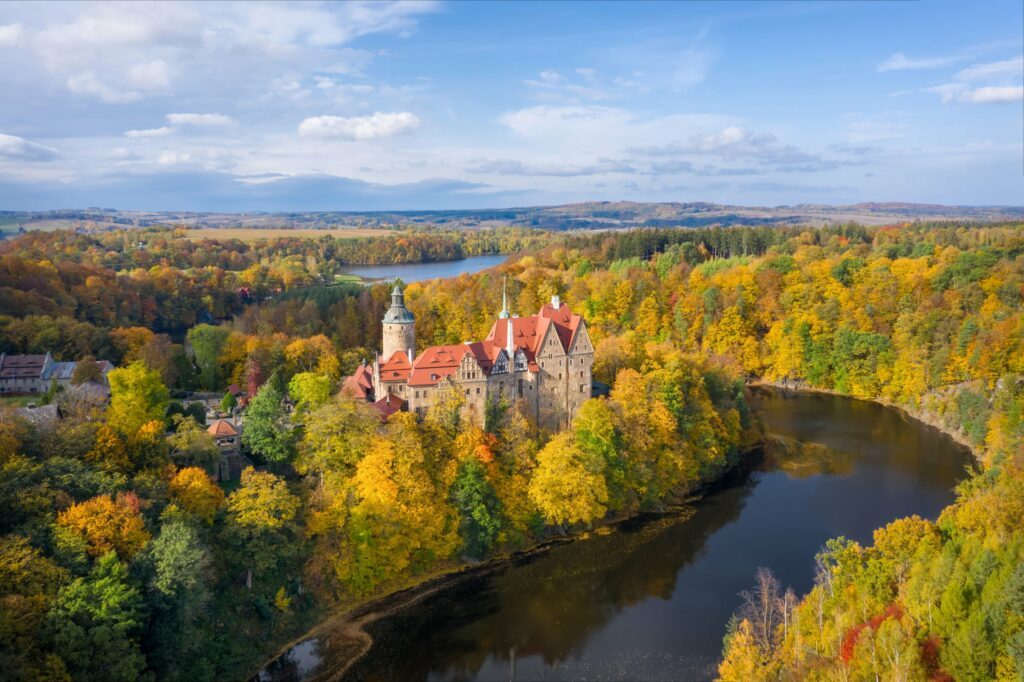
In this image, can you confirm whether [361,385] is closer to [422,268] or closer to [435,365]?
[435,365]

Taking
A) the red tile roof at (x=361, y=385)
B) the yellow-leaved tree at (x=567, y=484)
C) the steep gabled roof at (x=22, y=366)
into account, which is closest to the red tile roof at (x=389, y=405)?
the red tile roof at (x=361, y=385)

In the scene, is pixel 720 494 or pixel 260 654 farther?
pixel 720 494

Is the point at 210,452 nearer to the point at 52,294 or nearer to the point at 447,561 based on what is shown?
the point at 447,561

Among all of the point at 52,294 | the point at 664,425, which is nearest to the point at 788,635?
the point at 664,425

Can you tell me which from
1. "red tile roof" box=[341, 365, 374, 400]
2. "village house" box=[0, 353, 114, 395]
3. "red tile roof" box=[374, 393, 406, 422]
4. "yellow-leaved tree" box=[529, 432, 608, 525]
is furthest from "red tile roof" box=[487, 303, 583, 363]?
"village house" box=[0, 353, 114, 395]

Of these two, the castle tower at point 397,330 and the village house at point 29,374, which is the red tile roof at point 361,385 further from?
the village house at point 29,374

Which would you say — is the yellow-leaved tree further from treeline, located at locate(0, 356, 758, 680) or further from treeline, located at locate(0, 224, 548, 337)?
treeline, located at locate(0, 224, 548, 337)
